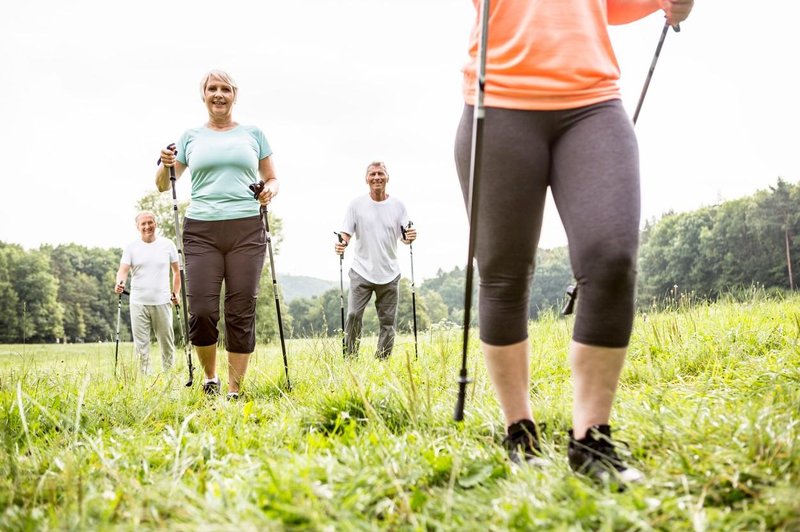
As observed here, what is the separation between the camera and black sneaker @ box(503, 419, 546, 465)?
1891mm

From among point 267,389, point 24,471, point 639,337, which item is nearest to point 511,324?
point 24,471

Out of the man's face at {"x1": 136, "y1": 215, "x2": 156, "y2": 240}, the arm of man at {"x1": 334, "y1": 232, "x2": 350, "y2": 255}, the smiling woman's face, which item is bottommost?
the arm of man at {"x1": 334, "y1": 232, "x2": 350, "y2": 255}

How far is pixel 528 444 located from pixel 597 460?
34 cm

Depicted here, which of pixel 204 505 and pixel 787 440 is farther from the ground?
pixel 787 440

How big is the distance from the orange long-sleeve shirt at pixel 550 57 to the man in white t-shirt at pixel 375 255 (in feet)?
15.8

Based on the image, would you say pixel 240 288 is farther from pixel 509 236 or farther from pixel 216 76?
pixel 509 236

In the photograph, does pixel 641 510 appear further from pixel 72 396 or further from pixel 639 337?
pixel 639 337

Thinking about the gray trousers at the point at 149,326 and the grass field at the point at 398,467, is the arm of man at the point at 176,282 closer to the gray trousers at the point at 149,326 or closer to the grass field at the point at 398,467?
the gray trousers at the point at 149,326

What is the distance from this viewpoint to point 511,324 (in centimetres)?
200

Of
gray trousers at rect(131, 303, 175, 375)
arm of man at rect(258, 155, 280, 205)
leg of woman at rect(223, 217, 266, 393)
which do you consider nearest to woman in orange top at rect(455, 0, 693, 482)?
leg of woman at rect(223, 217, 266, 393)

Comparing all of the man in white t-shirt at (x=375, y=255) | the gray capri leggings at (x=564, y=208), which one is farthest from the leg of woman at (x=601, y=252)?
the man in white t-shirt at (x=375, y=255)

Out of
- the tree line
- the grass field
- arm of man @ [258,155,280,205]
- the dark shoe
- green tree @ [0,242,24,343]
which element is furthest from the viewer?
the tree line

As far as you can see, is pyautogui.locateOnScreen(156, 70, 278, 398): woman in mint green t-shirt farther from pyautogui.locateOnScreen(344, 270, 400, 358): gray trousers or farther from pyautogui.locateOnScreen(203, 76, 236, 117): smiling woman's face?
pyautogui.locateOnScreen(344, 270, 400, 358): gray trousers

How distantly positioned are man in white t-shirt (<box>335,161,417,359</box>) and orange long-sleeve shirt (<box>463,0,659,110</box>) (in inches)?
190
